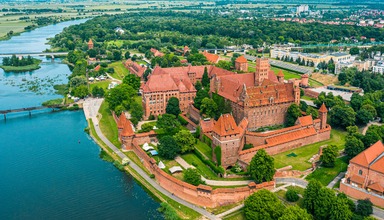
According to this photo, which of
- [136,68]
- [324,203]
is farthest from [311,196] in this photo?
[136,68]

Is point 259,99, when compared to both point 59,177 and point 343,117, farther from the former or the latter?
point 59,177

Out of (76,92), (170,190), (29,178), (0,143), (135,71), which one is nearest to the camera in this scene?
(170,190)

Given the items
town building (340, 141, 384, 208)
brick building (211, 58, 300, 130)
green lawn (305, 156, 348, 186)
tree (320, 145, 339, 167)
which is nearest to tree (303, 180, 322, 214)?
town building (340, 141, 384, 208)

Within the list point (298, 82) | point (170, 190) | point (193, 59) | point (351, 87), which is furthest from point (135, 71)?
point (170, 190)

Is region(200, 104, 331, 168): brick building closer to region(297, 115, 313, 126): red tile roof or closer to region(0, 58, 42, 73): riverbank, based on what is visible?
region(297, 115, 313, 126): red tile roof

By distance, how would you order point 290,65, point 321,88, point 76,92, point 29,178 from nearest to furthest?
1. point 29,178
2. point 76,92
3. point 321,88
4. point 290,65

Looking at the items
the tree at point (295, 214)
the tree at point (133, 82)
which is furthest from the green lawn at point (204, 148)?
the tree at point (133, 82)

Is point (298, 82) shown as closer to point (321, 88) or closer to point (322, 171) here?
point (321, 88)
